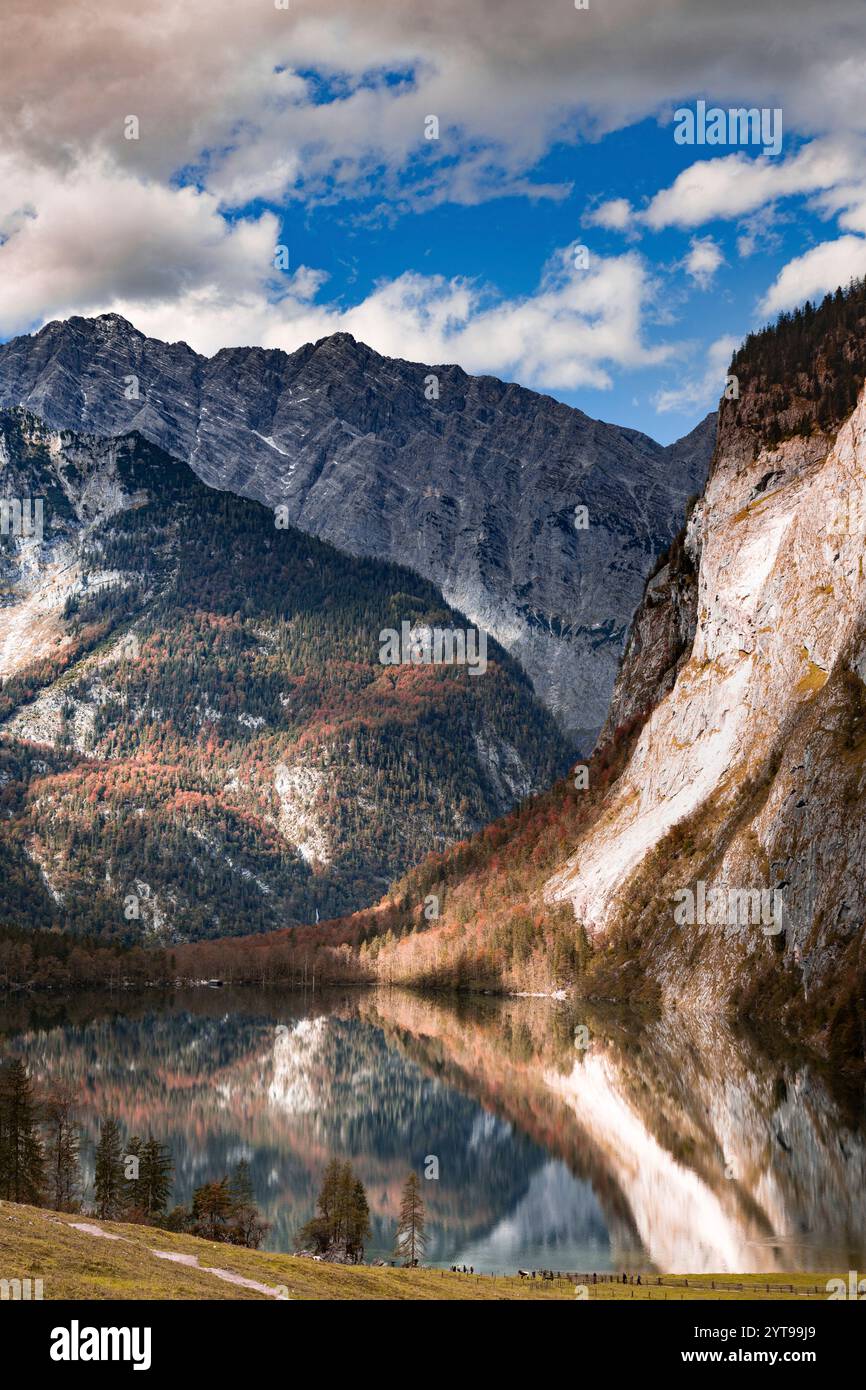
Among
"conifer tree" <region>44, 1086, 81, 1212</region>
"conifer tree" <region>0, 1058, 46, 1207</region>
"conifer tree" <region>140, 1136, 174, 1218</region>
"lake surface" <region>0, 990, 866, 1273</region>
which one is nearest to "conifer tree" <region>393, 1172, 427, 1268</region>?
"lake surface" <region>0, 990, 866, 1273</region>

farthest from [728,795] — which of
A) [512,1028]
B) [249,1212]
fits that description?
[249,1212]

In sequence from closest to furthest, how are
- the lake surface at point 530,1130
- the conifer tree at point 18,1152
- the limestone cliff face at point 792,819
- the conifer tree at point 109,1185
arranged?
the lake surface at point 530,1130 < the conifer tree at point 109,1185 < the conifer tree at point 18,1152 < the limestone cliff face at point 792,819

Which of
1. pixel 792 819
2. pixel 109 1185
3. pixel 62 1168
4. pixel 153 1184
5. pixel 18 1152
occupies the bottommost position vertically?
pixel 153 1184

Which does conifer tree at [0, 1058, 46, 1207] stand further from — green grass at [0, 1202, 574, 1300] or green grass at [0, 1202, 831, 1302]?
green grass at [0, 1202, 574, 1300]

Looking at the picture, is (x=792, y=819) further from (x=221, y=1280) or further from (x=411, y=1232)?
(x=221, y=1280)

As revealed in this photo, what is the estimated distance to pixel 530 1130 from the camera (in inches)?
3883

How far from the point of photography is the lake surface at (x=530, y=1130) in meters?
68.4

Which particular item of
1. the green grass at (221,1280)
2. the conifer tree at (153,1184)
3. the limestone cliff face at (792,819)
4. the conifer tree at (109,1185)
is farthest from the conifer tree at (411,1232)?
the limestone cliff face at (792,819)

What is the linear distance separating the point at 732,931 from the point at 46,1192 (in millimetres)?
113671

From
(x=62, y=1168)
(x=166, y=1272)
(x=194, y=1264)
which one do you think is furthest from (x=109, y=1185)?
(x=166, y=1272)

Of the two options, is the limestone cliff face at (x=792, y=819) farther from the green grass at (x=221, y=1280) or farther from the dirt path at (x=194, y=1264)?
the dirt path at (x=194, y=1264)

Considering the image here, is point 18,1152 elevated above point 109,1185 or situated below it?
above

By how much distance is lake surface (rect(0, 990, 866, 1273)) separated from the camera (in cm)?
6838
